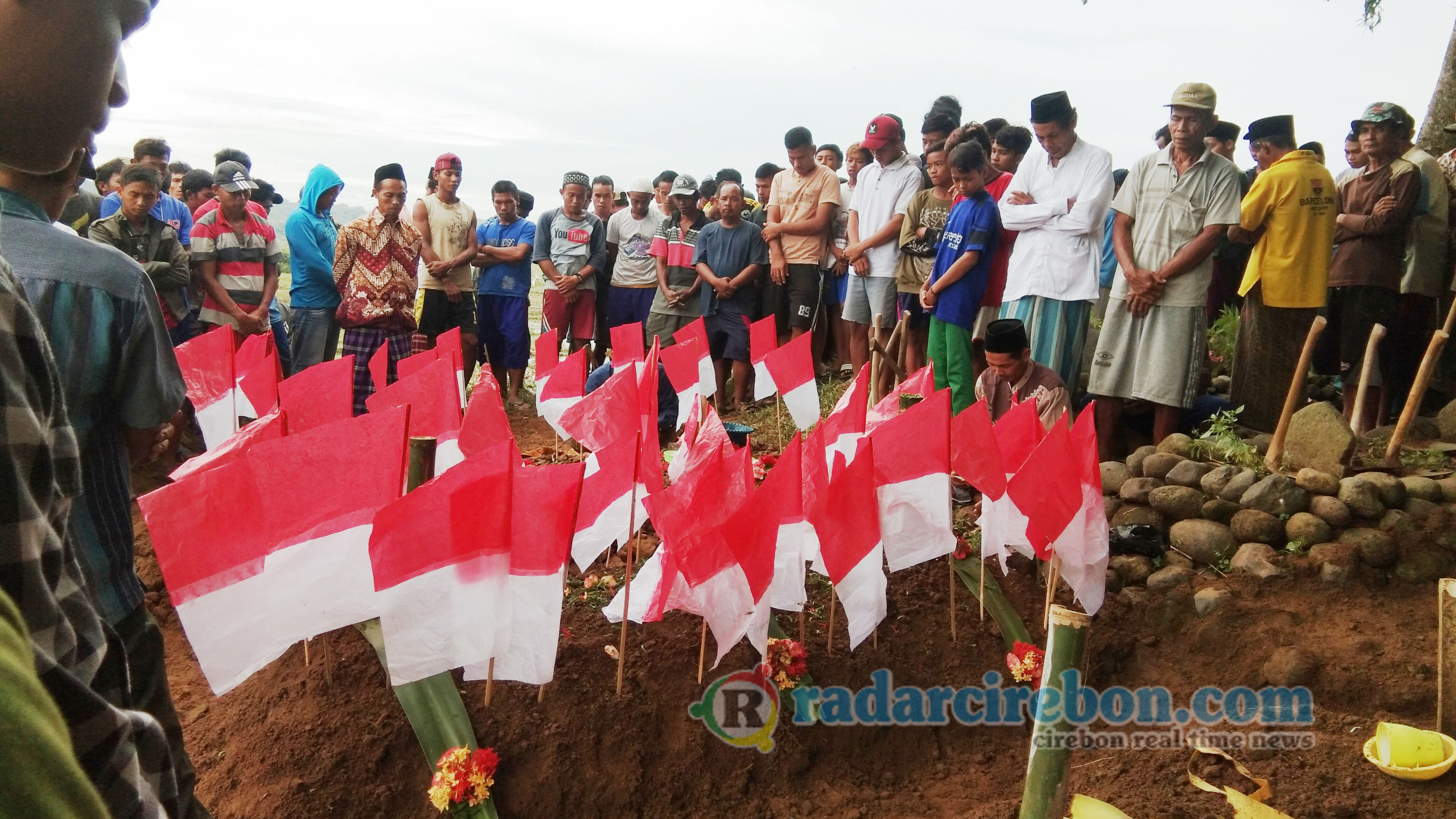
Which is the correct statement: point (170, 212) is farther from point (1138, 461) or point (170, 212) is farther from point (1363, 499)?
point (1363, 499)

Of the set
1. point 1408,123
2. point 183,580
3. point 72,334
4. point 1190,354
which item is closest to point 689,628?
point 183,580

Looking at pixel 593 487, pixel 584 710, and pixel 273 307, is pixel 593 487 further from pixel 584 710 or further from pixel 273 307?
pixel 273 307

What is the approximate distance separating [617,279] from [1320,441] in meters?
5.79

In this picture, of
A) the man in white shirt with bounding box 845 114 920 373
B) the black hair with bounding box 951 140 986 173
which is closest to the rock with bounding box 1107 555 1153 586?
the black hair with bounding box 951 140 986 173

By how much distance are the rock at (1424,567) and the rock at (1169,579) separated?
2.85 feet

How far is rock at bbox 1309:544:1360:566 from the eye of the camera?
419 centimetres

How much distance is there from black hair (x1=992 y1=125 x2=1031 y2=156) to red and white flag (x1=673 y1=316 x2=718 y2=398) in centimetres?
235

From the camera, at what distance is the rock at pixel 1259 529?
4.39m

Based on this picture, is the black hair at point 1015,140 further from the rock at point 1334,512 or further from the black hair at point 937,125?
the rock at point 1334,512

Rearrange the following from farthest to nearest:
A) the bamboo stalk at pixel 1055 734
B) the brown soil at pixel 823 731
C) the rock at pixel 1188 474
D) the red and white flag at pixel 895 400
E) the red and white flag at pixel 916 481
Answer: the red and white flag at pixel 895 400
the rock at pixel 1188 474
the red and white flag at pixel 916 481
the brown soil at pixel 823 731
the bamboo stalk at pixel 1055 734

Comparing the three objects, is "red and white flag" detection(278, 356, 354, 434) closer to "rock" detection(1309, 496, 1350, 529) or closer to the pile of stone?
the pile of stone

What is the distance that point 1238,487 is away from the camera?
4613 mm

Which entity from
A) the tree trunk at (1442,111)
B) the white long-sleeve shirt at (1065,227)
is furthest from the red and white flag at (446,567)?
the tree trunk at (1442,111)

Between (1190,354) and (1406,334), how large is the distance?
181cm
